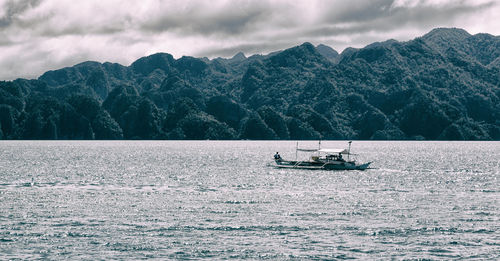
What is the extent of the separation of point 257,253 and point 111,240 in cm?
1311

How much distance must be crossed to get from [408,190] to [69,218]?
54.0 m

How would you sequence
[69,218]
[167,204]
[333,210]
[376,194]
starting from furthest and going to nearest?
[376,194]
[167,204]
[333,210]
[69,218]

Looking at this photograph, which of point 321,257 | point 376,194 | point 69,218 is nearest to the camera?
point 321,257

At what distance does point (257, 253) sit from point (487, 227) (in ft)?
82.9

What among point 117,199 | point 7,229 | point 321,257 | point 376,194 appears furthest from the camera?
point 376,194

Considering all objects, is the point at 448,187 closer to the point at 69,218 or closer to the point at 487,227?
the point at 487,227

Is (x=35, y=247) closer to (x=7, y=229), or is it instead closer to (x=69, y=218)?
(x=7, y=229)

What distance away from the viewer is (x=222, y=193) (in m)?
84.0

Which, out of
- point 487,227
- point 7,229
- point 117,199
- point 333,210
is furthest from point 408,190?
point 7,229

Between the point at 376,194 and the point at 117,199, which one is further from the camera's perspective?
the point at 376,194

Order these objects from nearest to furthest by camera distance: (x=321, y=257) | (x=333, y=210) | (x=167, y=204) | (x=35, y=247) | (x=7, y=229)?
(x=321, y=257) < (x=35, y=247) < (x=7, y=229) < (x=333, y=210) < (x=167, y=204)

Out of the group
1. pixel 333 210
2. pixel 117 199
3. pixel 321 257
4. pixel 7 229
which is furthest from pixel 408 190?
pixel 7 229

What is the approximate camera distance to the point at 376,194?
83312mm

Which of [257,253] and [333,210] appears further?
[333,210]
